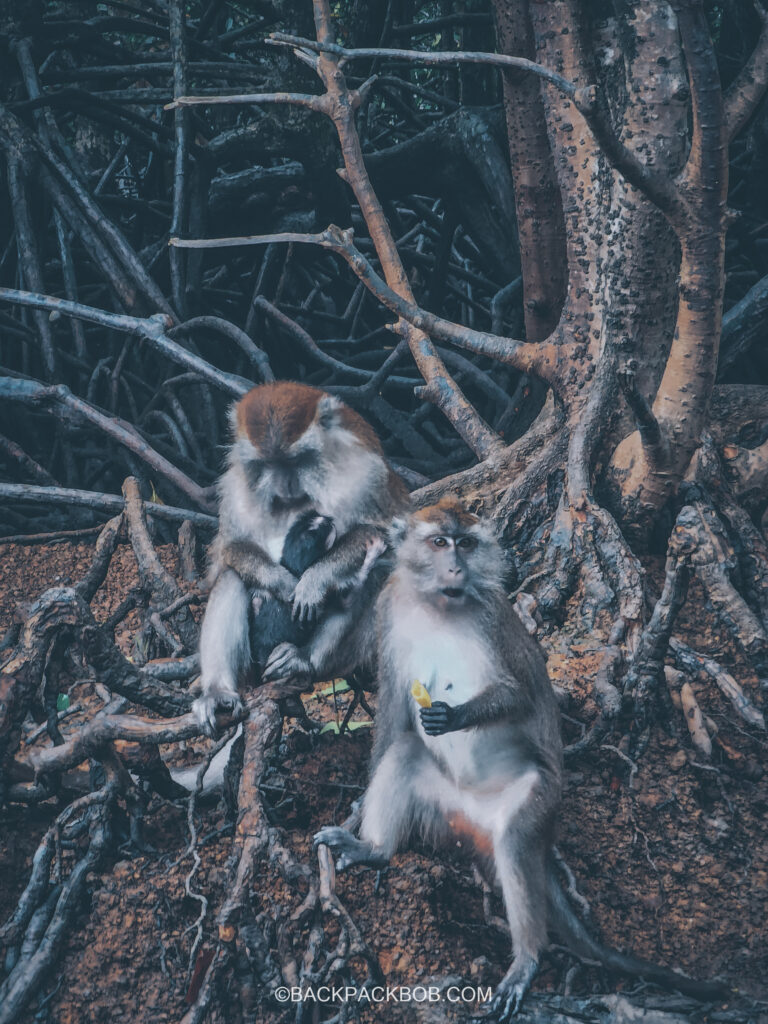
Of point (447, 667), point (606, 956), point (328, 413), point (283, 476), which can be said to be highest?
point (328, 413)

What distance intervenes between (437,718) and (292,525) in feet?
3.02

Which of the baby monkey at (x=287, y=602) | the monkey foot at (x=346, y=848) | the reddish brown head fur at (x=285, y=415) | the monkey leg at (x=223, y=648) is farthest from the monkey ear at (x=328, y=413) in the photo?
the monkey foot at (x=346, y=848)

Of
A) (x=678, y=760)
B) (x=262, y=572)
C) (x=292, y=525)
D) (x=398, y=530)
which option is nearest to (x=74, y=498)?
(x=262, y=572)

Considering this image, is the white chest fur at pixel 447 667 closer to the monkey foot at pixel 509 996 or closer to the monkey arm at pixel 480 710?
the monkey arm at pixel 480 710

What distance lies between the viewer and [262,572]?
9.75ft

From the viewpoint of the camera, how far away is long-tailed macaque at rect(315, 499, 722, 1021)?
229 centimetres

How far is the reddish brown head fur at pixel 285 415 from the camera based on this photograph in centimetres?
280

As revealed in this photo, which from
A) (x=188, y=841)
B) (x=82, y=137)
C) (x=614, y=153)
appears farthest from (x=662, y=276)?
(x=82, y=137)

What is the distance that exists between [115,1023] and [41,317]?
3.93m

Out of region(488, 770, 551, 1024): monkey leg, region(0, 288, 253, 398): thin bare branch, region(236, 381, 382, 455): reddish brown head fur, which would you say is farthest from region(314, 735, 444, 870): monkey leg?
region(0, 288, 253, 398): thin bare branch

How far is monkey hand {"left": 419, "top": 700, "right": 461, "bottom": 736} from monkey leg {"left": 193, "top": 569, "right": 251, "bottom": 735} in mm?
701

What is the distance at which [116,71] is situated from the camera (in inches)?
215

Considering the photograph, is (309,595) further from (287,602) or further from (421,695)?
(421,695)

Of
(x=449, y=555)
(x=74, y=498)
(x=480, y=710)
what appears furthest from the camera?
(x=74, y=498)
